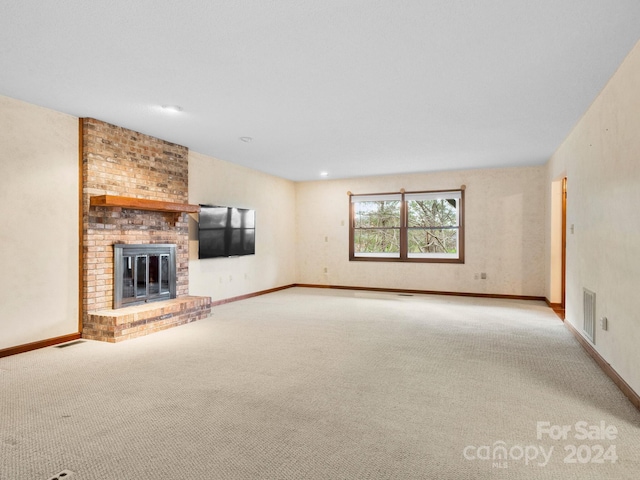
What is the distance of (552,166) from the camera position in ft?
20.7

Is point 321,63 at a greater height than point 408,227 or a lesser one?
greater

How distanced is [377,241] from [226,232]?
3478 mm

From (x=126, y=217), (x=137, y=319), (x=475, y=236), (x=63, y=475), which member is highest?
(x=126, y=217)

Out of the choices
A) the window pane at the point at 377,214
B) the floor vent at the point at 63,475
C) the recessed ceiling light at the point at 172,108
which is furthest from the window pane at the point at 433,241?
the floor vent at the point at 63,475

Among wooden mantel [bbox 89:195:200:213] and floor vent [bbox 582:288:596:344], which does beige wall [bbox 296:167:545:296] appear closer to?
floor vent [bbox 582:288:596:344]

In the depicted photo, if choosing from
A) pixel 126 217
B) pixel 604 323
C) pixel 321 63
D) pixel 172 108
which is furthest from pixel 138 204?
pixel 604 323

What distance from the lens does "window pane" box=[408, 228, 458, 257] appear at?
795 centimetres

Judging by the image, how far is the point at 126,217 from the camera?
16.0ft

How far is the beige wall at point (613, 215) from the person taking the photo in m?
2.72

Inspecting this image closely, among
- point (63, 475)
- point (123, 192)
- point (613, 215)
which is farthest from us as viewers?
point (123, 192)

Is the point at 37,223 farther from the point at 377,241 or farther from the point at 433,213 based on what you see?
the point at 433,213

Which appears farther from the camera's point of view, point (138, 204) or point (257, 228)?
point (257, 228)

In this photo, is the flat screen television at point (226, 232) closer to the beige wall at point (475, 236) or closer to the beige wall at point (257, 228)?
the beige wall at point (257, 228)

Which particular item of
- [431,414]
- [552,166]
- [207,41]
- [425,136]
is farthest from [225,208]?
[552,166]
